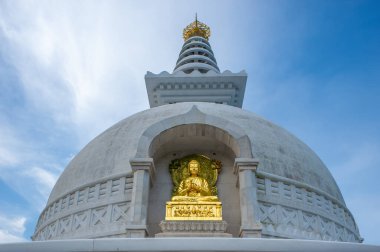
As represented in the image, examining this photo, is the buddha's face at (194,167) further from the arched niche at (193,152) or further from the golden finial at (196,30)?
the golden finial at (196,30)

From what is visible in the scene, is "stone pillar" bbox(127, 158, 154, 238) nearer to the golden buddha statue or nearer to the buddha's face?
the golden buddha statue

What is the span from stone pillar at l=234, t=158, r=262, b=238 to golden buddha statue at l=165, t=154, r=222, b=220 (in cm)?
78

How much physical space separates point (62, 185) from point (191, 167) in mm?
6017

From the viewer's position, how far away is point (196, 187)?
12.5 m

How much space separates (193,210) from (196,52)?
24.0 metres

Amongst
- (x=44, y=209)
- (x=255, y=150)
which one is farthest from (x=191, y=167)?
(x=44, y=209)

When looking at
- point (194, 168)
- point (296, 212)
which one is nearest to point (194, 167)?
point (194, 168)

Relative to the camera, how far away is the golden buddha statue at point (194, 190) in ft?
37.8

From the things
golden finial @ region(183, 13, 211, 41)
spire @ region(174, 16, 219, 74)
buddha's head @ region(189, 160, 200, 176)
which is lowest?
buddha's head @ region(189, 160, 200, 176)

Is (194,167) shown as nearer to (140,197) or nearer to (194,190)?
(194,190)

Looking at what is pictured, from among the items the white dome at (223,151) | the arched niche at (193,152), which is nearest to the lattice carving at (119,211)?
the white dome at (223,151)

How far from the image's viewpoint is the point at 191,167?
12969mm

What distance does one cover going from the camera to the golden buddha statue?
1151 centimetres

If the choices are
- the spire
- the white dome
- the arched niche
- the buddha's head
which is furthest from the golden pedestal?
the spire
